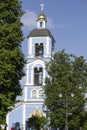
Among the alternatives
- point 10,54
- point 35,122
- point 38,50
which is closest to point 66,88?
point 35,122

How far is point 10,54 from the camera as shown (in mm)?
31188

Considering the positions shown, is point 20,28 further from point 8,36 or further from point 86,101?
point 86,101

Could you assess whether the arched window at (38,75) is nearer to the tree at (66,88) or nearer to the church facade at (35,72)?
the church facade at (35,72)

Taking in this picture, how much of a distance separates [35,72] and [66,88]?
16205 mm

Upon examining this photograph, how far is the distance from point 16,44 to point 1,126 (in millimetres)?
5577

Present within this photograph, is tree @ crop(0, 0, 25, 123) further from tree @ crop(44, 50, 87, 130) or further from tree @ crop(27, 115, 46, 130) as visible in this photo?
tree @ crop(27, 115, 46, 130)

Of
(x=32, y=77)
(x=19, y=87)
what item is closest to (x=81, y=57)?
(x=32, y=77)

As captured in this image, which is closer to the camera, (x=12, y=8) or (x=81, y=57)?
(x=12, y=8)

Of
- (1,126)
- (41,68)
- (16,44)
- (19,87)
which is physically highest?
(41,68)

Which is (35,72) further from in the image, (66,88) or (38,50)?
(66,88)

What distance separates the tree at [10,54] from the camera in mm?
30828

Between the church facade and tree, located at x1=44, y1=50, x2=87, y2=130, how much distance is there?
1250 cm

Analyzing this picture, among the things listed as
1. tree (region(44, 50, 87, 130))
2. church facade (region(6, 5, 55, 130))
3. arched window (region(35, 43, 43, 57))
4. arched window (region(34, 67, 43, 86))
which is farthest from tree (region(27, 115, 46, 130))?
tree (region(44, 50, 87, 130))

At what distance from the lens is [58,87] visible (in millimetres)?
53469
